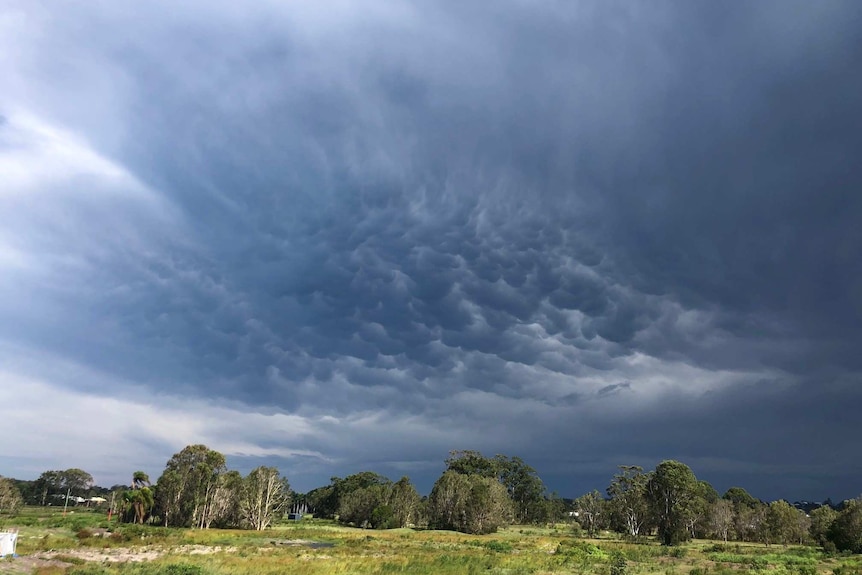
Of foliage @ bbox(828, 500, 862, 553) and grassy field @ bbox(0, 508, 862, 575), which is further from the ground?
foliage @ bbox(828, 500, 862, 553)

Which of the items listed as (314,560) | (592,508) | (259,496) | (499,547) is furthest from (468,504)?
(314,560)

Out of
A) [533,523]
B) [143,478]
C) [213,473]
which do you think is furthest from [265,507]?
[533,523]

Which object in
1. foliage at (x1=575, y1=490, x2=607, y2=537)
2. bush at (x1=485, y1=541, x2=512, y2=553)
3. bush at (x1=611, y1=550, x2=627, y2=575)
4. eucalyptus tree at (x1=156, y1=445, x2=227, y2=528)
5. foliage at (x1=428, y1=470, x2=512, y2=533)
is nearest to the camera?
bush at (x1=611, y1=550, x2=627, y2=575)

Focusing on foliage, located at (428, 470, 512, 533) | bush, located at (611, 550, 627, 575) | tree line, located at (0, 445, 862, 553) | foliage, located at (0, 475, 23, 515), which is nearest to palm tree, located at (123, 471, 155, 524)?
tree line, located at (0, 445, 862, 553)

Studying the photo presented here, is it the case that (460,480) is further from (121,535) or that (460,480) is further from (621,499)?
(121,535)

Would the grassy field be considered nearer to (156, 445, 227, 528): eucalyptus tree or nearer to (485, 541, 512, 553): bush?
(485, 541, 512, 553): bush

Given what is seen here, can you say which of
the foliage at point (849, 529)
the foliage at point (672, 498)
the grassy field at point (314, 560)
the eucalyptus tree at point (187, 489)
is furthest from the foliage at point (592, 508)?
the eucalyptus tree at point (187, 489)

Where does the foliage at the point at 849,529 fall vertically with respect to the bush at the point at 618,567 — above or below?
above

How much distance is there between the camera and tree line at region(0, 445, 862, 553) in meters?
81.6

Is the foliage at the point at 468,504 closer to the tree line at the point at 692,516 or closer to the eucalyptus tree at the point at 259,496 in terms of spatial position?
the tree line at the point at 692,516

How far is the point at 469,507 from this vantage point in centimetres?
10838

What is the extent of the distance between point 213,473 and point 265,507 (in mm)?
12595

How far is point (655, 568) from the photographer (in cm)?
4616

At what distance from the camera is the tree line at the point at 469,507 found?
81.6 meters
